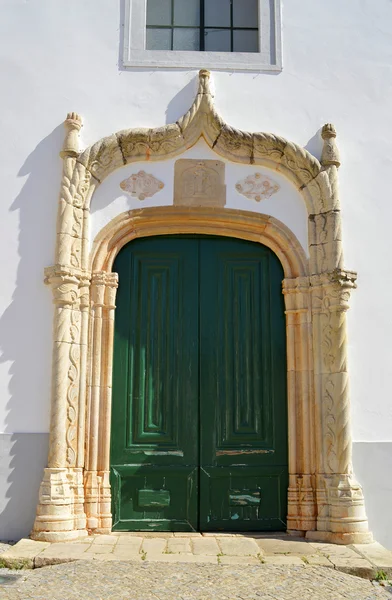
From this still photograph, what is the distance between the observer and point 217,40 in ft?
22.6

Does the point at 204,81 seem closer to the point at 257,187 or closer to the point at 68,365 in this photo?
the point at 257,187

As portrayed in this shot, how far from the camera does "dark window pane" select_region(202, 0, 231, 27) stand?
6.93 m

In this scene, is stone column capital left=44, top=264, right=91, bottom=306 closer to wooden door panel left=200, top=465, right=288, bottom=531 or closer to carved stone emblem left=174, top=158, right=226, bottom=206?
carved stone emblem left=174, top=158, right=226, bottom=206

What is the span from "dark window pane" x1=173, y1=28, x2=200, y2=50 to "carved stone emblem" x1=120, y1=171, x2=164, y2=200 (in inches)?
57.7

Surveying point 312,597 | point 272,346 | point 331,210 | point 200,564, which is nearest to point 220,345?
point 272,346

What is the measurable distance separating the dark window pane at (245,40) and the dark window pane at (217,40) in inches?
2.8

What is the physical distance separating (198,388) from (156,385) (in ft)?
1.23

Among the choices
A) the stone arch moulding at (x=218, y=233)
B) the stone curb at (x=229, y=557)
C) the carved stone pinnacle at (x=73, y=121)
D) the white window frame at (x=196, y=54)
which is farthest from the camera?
the white window frame at (x=196, y=54)

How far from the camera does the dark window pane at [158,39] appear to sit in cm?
681

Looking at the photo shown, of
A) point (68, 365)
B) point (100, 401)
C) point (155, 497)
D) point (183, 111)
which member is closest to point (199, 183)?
point (183, 111)

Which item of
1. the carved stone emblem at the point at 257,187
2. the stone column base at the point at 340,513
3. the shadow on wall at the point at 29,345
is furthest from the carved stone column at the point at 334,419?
the shadow on wall at the point at 29,345

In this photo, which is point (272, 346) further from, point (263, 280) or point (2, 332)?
point (2, 332)

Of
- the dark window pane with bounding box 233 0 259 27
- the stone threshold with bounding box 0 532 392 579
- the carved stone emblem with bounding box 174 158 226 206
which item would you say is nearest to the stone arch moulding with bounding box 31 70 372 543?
the carved stone emblem with bounding box 174 158 226 206

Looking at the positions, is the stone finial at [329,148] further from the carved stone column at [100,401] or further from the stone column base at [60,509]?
the stone column base at [60,509]
